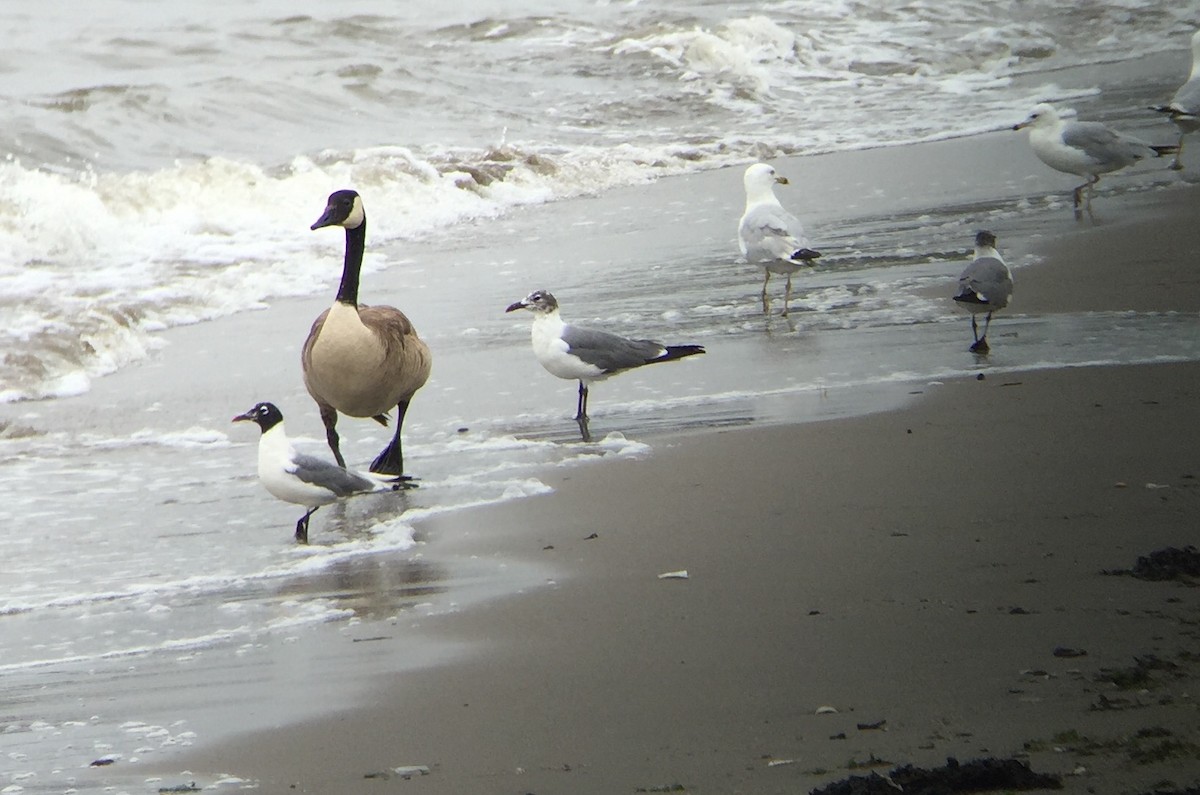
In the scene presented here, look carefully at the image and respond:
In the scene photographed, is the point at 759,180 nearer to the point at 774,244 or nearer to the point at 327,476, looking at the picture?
the point at 774,244

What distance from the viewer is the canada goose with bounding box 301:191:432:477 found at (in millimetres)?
7246

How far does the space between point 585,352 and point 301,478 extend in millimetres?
2116

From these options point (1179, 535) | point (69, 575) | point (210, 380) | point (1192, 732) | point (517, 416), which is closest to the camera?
point (1192, 732)

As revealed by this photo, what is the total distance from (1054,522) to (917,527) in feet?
1.44

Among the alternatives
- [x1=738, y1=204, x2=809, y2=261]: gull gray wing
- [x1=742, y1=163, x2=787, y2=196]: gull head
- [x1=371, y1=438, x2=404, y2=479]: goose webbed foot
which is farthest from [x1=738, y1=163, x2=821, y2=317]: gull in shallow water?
[x1=371, y1=438, x2=404, y2=479]: goose webbed foot

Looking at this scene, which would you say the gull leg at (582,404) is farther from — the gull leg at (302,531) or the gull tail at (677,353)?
the gull leg at (302,531)

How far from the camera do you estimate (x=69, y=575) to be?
5809 millimetres

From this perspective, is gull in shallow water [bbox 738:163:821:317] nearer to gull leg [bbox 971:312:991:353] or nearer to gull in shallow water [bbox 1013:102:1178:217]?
gull leg [bbox 971:312:991:353]

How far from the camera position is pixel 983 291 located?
829cm

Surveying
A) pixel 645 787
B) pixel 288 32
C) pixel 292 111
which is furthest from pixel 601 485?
pixel 288 32

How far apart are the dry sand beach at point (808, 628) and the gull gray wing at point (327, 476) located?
12.7 inches

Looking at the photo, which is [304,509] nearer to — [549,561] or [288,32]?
[549,561]

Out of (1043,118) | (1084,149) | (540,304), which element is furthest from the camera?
(1043,118)

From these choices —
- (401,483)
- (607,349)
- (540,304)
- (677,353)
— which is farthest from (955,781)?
(540,304)
